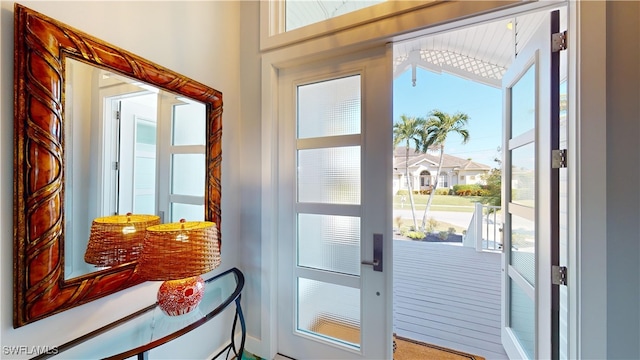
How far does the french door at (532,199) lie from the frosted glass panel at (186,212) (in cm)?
199

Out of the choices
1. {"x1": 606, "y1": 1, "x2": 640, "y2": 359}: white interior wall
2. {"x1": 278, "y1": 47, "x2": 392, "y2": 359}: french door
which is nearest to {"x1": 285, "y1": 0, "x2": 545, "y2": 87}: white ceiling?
{"x1": 278, "y1": 47, "x2": 392, "y2": 359}: french door

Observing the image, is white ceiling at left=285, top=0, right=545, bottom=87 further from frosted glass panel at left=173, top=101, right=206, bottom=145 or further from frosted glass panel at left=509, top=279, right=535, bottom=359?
frosted glass panel at left=509, top=279, right=535, bottom=359

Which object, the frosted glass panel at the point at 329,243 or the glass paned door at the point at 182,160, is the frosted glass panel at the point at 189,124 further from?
the frosted glass panel at the point at 329,243

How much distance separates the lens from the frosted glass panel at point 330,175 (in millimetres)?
1652

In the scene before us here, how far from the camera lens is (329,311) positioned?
69.0 inches

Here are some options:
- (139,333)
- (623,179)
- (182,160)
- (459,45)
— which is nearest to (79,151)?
(182,160)

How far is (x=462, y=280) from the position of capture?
3674 millimetres

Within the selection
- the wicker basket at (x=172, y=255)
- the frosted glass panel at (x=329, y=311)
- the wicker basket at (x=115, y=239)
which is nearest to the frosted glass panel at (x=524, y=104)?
the frosted glass panel at (x=329, y=311)

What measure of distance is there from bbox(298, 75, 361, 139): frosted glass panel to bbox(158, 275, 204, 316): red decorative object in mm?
1150

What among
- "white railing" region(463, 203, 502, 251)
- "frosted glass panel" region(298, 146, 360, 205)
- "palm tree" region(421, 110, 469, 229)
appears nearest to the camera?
"frosted glass panel" region(298, 146, 360, 205)

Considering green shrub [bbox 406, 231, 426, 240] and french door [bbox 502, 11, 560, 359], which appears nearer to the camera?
french door [bbox 502, 11, 560, 359]

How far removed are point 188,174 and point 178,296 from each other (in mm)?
734

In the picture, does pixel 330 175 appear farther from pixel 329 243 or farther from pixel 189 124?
pixel 189 124

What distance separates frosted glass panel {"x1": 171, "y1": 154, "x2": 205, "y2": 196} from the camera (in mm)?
1454
